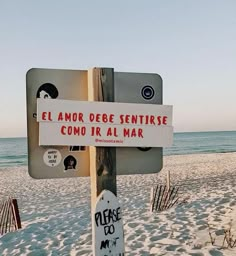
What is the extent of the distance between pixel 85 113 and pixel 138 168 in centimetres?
60

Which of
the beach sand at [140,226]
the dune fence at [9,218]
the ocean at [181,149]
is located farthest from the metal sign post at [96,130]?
the ocean at [181,149]

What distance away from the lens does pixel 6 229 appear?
7.83 m

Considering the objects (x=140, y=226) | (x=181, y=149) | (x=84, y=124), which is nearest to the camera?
(x=84, y=124)

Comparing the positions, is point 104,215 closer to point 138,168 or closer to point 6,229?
point 138,168

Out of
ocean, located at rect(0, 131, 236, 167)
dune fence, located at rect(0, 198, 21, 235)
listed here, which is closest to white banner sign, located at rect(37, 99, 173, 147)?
dune fence, located at rect(0, 198, 21, 235)

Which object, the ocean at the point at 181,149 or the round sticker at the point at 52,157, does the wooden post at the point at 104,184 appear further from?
the ocean at the point at 181,149

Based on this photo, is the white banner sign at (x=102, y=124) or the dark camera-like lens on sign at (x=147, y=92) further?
the dark camera-like lens on sign at (x=147, y=92)

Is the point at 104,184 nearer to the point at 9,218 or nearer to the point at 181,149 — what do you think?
the point at 9,218

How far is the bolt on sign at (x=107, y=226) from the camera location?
2389 mm

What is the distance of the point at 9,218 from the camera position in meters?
8.25

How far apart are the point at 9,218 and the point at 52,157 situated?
21.6 ft

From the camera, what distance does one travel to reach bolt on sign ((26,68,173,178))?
92.5 inches

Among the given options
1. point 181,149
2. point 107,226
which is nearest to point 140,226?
point 107,226

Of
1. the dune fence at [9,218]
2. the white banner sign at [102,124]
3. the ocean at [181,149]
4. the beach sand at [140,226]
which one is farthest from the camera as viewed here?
the ocean at [181,149]
